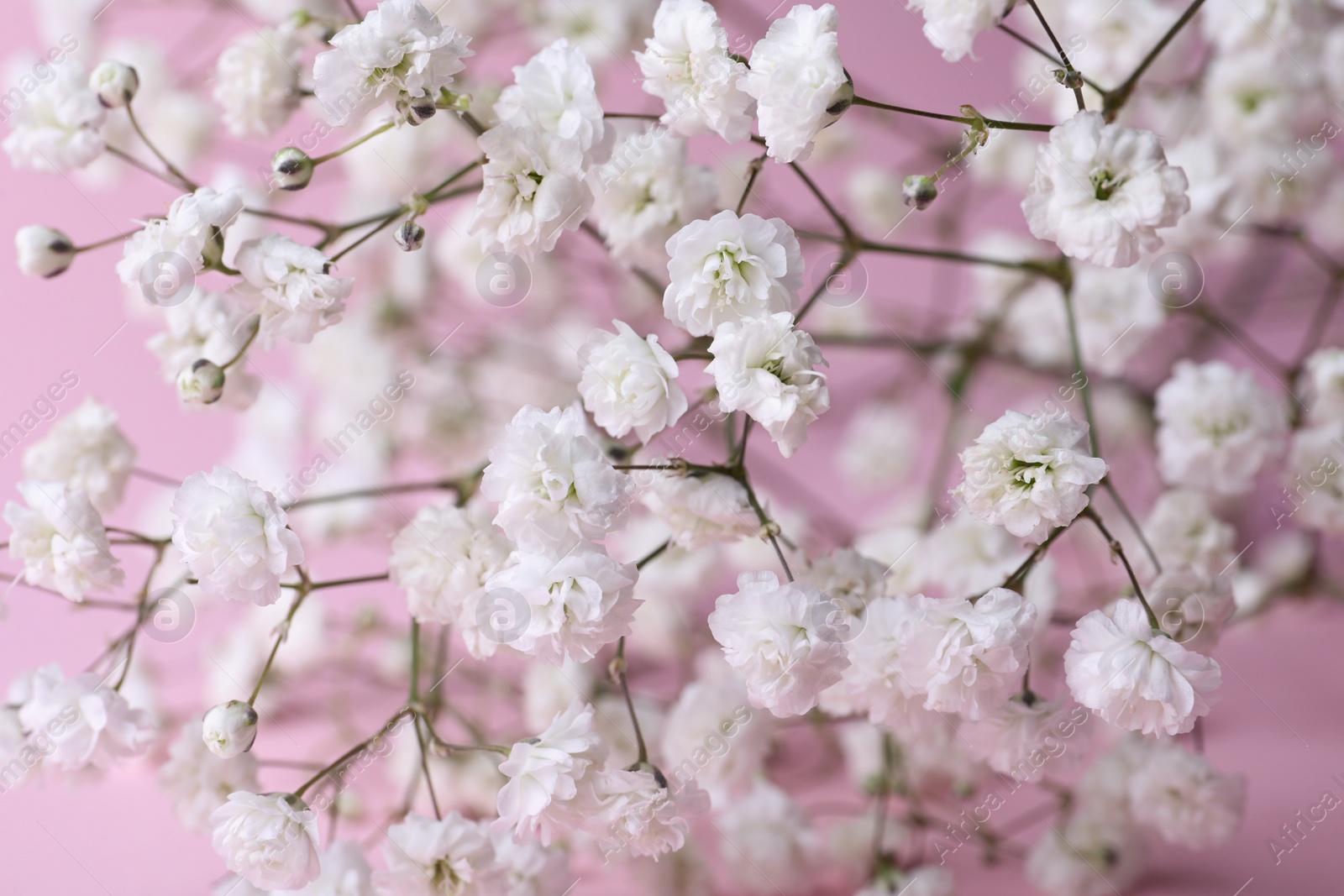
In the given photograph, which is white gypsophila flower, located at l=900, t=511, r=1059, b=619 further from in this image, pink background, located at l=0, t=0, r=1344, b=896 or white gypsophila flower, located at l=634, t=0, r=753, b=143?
white gypsophila flower, located at l=634, t=0, r=753, b=143

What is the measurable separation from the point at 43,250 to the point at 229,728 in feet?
1.08

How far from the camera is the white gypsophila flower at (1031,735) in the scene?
0.68 m

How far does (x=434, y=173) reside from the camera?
4.05ft

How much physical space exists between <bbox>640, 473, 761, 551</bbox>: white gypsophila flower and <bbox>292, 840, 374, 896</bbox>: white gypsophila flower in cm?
26

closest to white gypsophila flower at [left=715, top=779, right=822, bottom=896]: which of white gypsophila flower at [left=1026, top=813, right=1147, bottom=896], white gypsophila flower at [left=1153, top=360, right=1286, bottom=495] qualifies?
white gypsophila flower at [left=1026, top=813, right=1147, bottom=896]

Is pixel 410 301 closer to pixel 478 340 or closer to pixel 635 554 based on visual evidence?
pixel 478 340

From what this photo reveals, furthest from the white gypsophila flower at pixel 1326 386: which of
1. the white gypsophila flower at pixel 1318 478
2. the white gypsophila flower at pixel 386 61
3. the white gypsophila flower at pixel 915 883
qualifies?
the white gypsophila flower at pixel 386 61

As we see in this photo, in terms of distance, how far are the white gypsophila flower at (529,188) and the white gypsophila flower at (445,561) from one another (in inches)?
6.3

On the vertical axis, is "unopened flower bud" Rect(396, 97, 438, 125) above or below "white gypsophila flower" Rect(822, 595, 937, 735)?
above

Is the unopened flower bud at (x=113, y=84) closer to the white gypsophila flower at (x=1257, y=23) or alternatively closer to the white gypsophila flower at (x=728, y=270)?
the white gypsophila flower at (x=728, y=270)

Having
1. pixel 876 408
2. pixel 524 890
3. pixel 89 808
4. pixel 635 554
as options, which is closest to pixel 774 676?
pixel 524 890

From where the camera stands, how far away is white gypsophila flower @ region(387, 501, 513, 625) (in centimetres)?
67

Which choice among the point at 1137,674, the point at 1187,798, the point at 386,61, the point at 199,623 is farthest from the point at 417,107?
the point at 199,623

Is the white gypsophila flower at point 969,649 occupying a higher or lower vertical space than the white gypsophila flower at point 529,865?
higher
